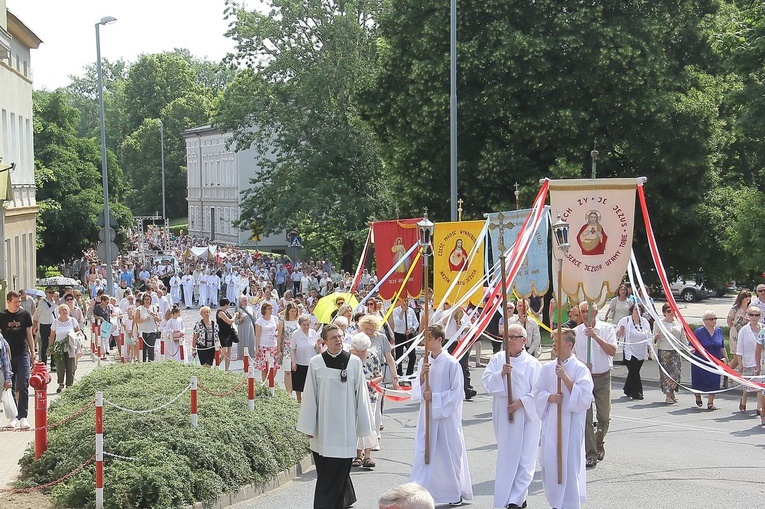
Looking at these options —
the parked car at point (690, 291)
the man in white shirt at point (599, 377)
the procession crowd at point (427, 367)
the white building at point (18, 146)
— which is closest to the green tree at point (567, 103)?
the procession crowd at point (427, 367)

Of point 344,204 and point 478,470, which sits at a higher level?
point 344,204

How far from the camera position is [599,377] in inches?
550

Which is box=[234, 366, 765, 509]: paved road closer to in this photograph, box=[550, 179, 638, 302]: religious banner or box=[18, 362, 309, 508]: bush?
box=[18, 362, 309, 508]: bush

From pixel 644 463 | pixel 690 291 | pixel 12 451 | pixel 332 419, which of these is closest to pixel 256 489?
pixel 332 419

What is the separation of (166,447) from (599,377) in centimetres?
541

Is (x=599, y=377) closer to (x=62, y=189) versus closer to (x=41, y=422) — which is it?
(x=41, y=422)

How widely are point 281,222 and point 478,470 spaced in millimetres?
37607

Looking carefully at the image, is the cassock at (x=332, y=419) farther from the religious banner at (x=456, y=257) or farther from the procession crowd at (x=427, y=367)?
the religious banner at (x=456, y=257)

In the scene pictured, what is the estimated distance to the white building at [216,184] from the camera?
88938 mm

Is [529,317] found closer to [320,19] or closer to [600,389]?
[600,389]

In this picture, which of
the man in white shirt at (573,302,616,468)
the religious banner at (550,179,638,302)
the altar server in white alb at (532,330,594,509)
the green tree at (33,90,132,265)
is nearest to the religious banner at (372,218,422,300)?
the religious banner at (550,179,638,302)

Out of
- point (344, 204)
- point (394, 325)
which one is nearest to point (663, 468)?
point (394, 325)

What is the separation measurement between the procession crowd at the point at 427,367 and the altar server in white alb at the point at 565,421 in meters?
0.01

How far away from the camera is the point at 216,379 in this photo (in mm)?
15852
